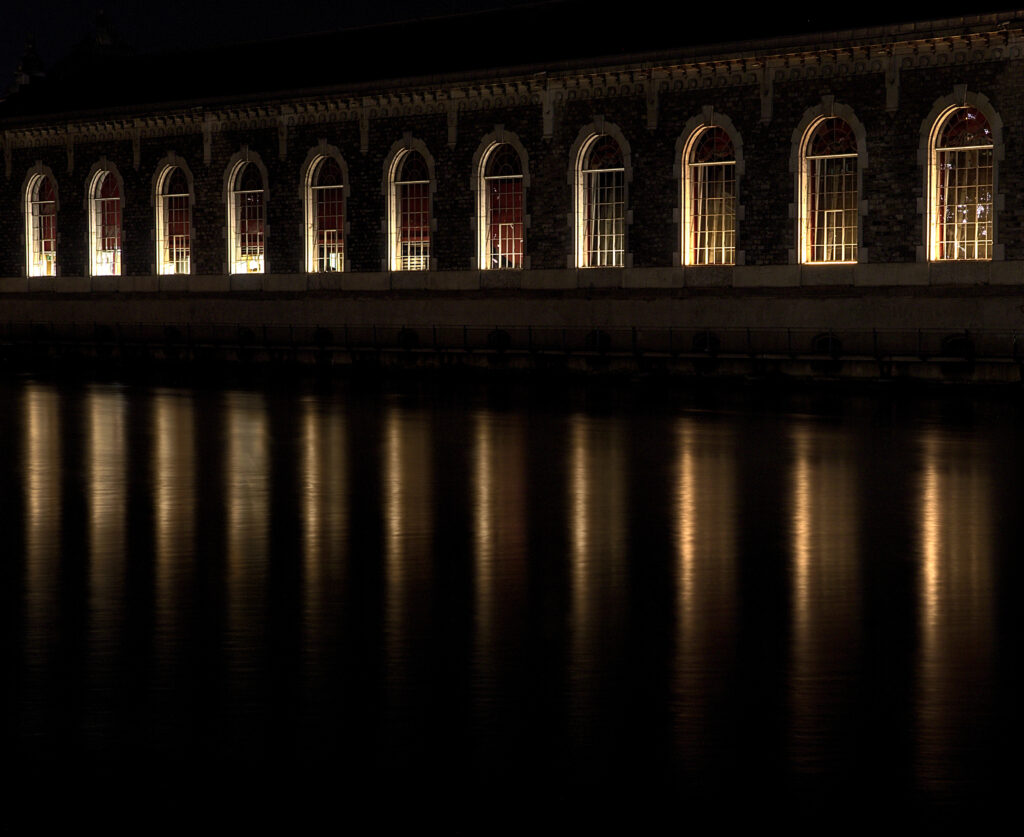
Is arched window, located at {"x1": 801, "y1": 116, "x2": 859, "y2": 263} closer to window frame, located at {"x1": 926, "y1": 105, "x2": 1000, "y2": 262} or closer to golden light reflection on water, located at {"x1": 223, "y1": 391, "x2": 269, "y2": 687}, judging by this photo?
window frame, located at {"x1": 926, "y1": 105, "x2": 1000, "y2": 262}

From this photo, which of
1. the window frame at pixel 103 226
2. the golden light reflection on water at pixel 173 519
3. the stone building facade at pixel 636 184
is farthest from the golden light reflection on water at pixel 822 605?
the window frame at pixel 103 226

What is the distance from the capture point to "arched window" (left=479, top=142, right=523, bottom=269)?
4356 centimetres

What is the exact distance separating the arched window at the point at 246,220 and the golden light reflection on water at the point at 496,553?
2960 centimetres

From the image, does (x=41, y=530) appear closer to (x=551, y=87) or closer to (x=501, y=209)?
(x=551, y=87)

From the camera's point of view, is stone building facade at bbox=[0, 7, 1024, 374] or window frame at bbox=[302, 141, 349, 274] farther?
window frame at bbox=[302, 141, 349, 274]

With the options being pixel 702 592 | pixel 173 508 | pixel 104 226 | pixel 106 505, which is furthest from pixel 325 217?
pixel 702 592

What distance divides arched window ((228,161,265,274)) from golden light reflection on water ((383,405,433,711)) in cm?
2872

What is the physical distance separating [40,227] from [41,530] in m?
44.8

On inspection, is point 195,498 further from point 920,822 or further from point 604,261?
point 604,261

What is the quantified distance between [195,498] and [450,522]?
2.81 m

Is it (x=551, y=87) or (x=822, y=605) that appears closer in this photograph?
(x=822, y=605)

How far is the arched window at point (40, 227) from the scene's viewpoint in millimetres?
55438

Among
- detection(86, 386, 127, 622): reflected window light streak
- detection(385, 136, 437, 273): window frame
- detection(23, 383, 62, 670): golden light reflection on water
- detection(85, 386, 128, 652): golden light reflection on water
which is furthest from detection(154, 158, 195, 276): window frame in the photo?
detection(23, 383, 62, 670): golden light reflection on water

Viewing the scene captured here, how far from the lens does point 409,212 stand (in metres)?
46.1
